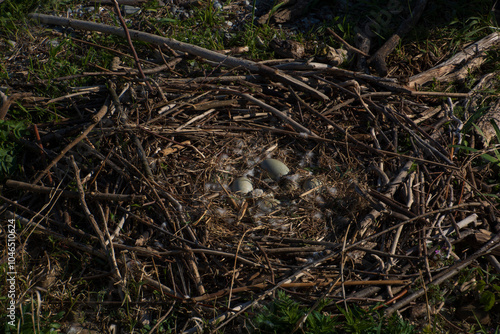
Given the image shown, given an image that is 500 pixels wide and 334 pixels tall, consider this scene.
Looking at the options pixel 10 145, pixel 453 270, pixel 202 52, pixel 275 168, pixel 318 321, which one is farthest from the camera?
pixel 202 52

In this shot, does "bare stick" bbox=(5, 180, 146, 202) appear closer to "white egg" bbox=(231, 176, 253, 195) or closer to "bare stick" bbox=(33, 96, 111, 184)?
"bare stick" bbox=(33, 96, 111, 184)

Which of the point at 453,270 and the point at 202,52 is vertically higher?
the point at 202,52

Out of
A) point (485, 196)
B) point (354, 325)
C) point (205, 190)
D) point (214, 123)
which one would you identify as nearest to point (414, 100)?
point (485, 196)

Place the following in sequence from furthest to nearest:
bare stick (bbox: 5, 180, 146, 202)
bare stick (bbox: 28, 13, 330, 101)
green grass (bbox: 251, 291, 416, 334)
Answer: bare stick (bbox: 28, 13, 330, 101)
bare stick (bbox: 5, 180, 146, 202)
green grass (bbox: 251, 291, 416, 334)

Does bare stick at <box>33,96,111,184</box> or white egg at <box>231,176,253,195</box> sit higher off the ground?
A: bare stick at <box>33,96,111,184</box>

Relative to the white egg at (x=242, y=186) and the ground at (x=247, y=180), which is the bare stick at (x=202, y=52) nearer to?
the ground at (x=247, y=180)

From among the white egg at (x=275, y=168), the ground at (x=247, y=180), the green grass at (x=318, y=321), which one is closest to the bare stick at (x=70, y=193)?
the ground at (x=247, y=180)

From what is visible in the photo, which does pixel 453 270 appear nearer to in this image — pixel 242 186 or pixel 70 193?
pixel 242 186

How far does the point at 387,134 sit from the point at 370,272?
1.11m

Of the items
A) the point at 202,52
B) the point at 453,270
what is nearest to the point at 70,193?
the point at 202,52

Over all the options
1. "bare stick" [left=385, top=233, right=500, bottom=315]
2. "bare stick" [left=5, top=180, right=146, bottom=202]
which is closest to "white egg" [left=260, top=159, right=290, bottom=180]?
"bare stick" [left=5, top=180, right=146, bottom=202]

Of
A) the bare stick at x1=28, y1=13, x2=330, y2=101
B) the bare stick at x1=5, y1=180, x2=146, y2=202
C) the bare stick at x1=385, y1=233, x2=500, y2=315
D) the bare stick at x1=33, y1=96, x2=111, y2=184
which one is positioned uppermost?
the bare stick at x1=28, y1=13, x2=330, y2=101

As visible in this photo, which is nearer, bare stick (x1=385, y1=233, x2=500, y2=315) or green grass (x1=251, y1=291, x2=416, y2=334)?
green grass (x1=251, y1=291, x2=416, y2=334)

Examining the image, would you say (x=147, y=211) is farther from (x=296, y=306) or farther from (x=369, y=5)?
(x=369, y=5)
